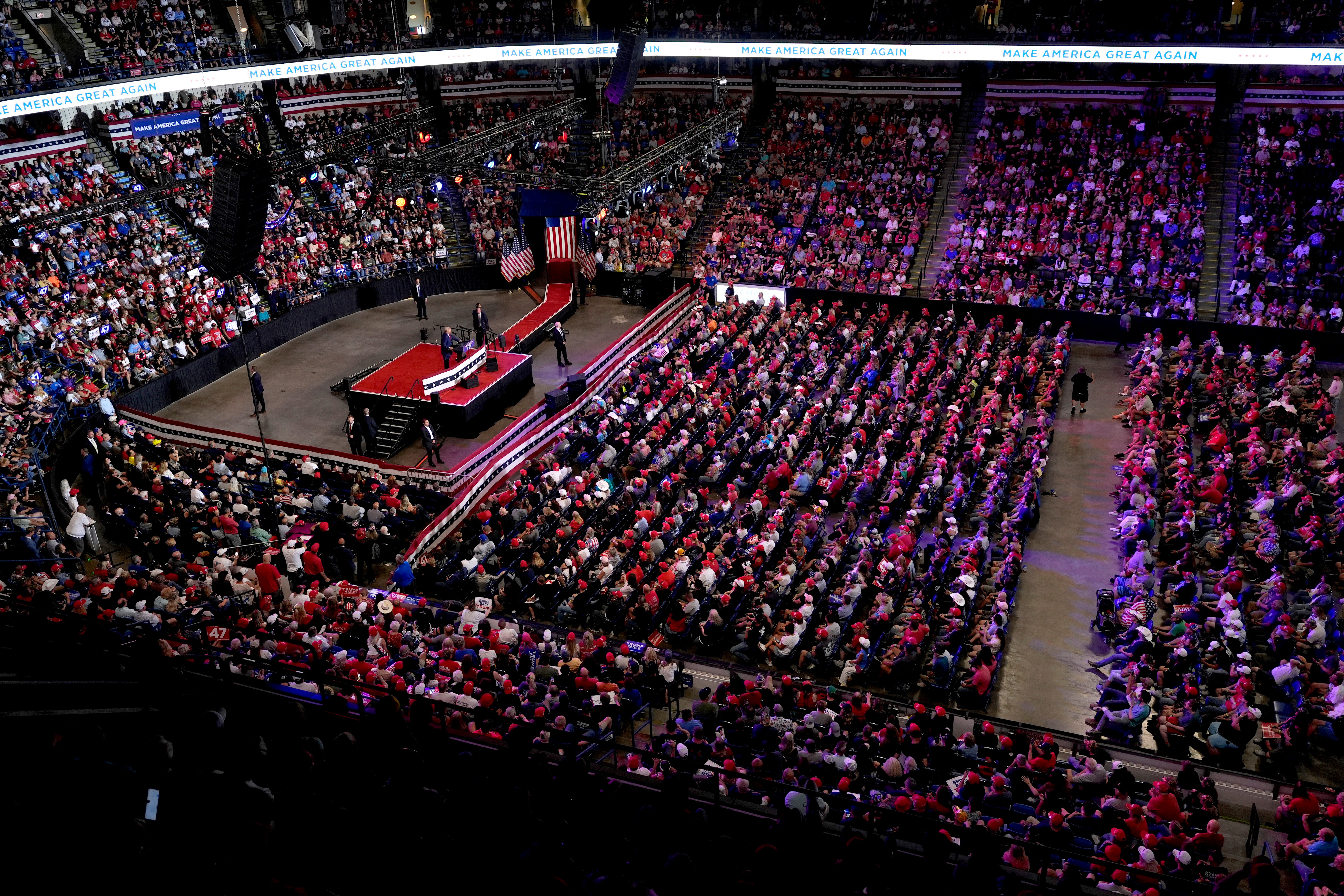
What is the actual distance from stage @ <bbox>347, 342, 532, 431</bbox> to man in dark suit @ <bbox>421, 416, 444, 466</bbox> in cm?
71

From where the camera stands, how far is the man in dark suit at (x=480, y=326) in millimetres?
26422

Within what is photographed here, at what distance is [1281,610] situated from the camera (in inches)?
608

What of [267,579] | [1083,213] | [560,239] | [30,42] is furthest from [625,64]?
[267,579]

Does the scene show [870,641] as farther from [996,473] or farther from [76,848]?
[76,848]

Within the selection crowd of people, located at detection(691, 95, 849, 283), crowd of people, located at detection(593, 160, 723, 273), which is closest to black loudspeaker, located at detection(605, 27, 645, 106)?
crowd of people, located at detection(593, 160, 723, 273)

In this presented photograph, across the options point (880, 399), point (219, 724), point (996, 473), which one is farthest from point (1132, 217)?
point (219, 724)

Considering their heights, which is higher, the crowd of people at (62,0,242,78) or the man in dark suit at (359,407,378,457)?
the crowd of people at (62,0,242,78)

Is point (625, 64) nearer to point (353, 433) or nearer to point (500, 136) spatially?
point (500, 136)

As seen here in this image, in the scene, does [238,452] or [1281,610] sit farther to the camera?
[238,452]

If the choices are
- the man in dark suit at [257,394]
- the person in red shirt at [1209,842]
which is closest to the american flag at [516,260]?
the man in dark suit at [257,394]

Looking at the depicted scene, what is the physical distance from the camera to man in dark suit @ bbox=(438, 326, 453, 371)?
80.9 feet

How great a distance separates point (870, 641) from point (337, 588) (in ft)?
26.2

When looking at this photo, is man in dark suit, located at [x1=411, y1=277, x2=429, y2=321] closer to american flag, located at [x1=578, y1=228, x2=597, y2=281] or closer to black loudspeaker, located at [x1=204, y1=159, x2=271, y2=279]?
american flag, located at [x1=578, y1=228, x2=597, y2=281]

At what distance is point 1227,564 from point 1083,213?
16.2 m
